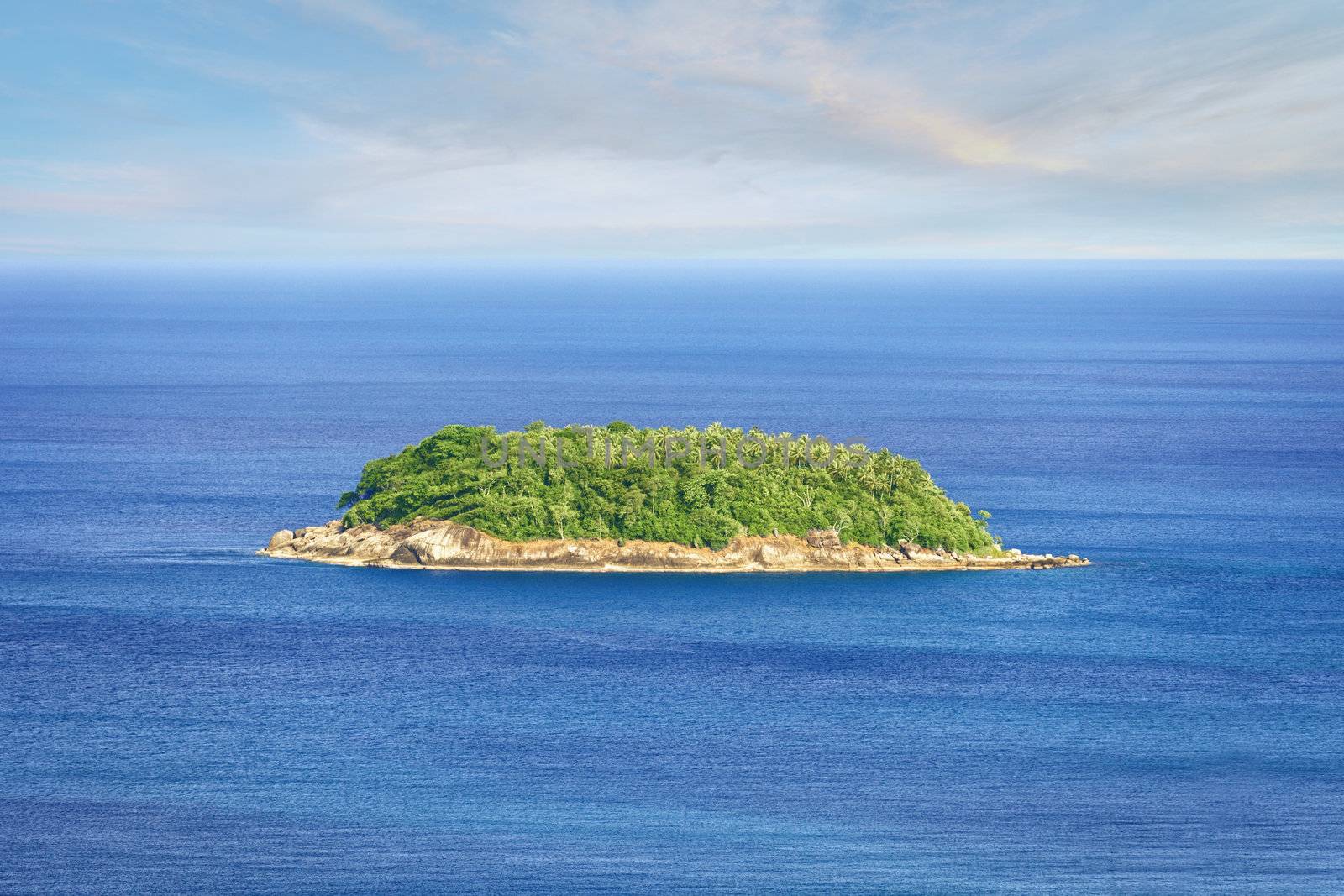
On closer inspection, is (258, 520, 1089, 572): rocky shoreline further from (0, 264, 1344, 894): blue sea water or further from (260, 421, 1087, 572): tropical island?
(0, 264, 1344, 894): blue sea water

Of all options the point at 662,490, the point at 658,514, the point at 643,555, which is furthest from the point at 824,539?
the point at 643,555

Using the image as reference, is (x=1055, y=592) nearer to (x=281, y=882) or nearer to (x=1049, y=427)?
(x=281, y=882)

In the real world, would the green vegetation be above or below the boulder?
A: above

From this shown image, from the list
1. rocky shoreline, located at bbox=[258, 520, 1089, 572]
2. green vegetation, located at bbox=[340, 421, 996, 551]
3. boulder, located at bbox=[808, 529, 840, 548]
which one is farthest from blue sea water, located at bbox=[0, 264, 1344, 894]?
green vegetation, located at bbox=[340, 421, 996, 551]

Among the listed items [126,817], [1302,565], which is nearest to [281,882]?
[126,817]

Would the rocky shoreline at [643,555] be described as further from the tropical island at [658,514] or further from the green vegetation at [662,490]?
the green vegetation at [662,490]

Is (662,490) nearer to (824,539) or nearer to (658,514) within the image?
(658,514)
